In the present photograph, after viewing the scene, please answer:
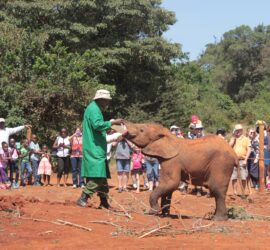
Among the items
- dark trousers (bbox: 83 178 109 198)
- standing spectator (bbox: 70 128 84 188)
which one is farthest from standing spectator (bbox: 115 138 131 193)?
dark trousers (bbox: 83 178 109 198)

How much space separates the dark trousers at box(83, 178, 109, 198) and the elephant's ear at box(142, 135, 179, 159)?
0.82 metres

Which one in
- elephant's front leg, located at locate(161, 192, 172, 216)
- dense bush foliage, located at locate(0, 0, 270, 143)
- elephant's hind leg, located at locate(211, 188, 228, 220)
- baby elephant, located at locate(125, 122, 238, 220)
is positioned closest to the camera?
baby elephant, located at locate(125, 122, 238, 220)

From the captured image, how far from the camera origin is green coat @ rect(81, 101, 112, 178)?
866 centimetres

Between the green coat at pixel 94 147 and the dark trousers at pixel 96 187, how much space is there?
142 mm

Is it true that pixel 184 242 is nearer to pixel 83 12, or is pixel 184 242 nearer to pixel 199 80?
pixel 83 12

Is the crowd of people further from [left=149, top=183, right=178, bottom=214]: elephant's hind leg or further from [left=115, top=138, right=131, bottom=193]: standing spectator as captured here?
[left=149, top=183, right=178, bottom=214]: elephant's hind leg

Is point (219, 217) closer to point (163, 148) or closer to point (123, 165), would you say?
point (163, 148)

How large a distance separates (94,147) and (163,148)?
1068 mm

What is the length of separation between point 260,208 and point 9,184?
6381 mm

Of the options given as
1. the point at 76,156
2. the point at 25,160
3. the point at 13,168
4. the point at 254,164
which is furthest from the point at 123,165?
the point at 254,164

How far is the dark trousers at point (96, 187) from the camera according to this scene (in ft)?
28.7

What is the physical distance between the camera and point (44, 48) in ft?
75.4

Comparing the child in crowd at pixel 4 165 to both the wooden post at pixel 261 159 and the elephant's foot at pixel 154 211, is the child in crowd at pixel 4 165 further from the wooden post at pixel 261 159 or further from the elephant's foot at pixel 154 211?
the elephant's foot at pixel 154 211

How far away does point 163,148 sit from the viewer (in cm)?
891
